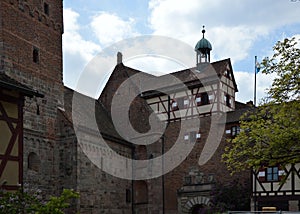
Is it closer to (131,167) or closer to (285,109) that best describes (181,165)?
(131,167)

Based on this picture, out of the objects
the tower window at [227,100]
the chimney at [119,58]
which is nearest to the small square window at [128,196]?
the tower window at [227,100]

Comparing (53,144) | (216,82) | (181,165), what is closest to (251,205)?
(181,165)

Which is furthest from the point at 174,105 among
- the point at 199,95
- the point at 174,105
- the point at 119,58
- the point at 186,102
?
the point at 119,58

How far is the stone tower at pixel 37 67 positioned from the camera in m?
25.1

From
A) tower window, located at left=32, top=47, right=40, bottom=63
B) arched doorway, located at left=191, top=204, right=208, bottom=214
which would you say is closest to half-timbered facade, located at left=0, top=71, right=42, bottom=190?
tower window, located at left=32, top=47, right=40, bottom=63

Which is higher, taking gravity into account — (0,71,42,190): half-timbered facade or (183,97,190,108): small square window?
(183,97,190,108): small square window

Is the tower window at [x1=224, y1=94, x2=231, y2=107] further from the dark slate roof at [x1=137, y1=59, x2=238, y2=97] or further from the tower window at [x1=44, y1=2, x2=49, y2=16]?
the tower window at [x1=44, y1=2, x2=49, y2=16]

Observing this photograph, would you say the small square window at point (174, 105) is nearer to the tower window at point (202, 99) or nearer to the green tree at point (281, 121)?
the tower window at point (202, 99)

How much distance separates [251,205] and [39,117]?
41.3 ft

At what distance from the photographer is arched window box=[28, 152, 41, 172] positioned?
2609cm

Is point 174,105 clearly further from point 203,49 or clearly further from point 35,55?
point 35,55

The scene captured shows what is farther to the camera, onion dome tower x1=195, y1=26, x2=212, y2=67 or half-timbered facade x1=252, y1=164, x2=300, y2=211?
onion dome tower x1=195, y1=26, x2=212, y2=67

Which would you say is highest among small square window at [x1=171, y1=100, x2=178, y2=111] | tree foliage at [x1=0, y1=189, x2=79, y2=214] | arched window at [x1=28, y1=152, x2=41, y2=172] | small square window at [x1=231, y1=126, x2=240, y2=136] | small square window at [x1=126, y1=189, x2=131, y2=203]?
small square window at [x1=171, y1=100, x2=178, y2=111]

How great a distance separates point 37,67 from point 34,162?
5.06 metres
